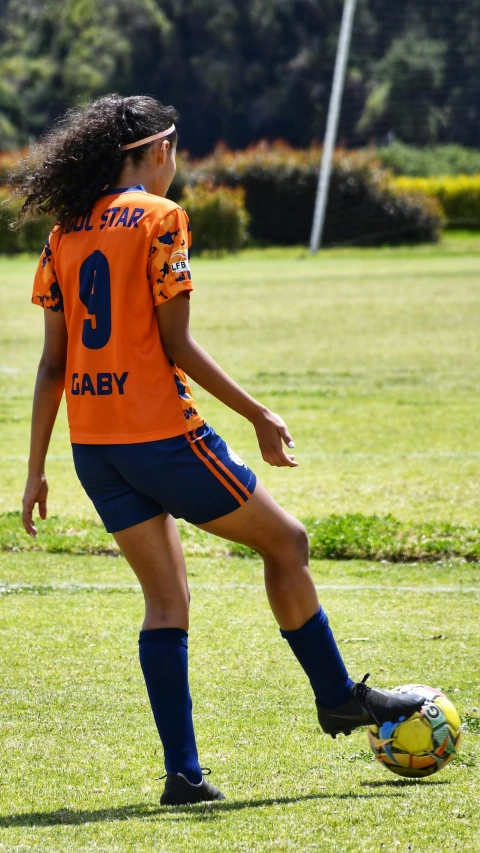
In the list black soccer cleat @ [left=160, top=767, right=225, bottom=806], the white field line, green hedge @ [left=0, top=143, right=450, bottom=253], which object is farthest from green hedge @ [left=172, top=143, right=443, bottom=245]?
black soccer cleat @ [left=160, top=767, right=225, bottom=806]

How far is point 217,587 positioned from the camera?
6.57 m

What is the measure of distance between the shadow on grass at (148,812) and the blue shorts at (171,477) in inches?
32.3

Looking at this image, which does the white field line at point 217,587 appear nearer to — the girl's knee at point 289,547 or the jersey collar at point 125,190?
the girl's knee at point 289,547

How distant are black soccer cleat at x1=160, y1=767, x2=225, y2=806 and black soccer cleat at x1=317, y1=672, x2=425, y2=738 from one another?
445mm

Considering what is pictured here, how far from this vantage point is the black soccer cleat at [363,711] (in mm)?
3861

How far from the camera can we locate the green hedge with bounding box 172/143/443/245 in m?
46.6

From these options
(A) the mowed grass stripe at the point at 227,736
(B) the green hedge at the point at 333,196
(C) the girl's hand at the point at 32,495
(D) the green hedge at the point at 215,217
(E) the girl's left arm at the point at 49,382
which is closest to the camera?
(A) the mowed grass stripe at the point at 227,736

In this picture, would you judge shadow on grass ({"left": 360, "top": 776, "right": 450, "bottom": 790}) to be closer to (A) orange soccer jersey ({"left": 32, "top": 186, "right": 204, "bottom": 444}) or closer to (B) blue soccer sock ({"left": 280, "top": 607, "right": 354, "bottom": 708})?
(B) blue soccer sock ({"left": 280, "top": 607, "right": 354, "bottom": 708})

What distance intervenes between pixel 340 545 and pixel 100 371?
398 cm

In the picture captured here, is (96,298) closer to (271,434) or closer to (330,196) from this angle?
(271,434)

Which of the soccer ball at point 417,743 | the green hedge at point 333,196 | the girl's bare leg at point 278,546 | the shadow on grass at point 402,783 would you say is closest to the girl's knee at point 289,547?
the girl's bare leg at point 278,546

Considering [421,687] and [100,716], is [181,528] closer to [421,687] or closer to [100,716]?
[100,716]

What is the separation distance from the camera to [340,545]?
288 inches

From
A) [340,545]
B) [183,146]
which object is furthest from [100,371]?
[183,146]
